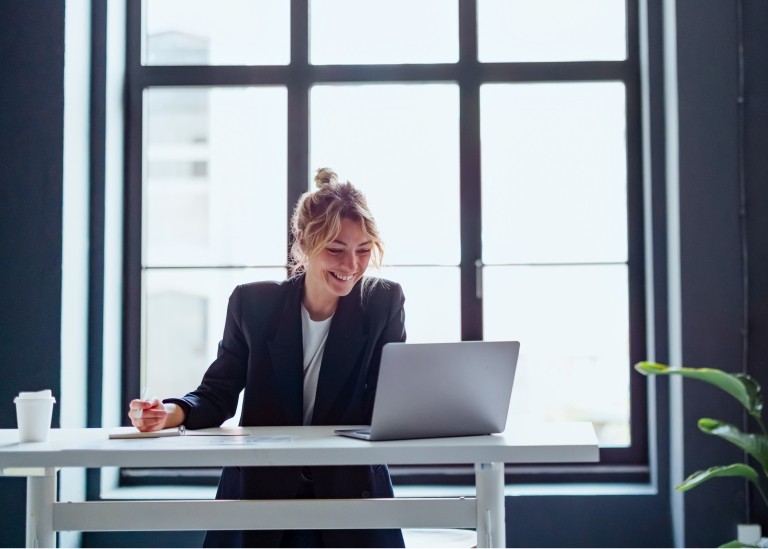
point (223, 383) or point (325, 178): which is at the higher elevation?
point (325, 178)

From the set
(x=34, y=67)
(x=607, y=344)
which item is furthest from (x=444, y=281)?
(x=34, y=67)

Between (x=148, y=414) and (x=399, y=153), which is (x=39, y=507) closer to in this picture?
(x=148, y=414)

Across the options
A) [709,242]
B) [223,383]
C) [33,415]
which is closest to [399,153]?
[709,242]

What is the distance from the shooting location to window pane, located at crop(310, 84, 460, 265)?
3434mm

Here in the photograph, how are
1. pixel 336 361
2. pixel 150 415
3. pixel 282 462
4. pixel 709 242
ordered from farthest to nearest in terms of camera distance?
pixel 709 242, pixel 336 361, pixel 150 415, pixel 282 462

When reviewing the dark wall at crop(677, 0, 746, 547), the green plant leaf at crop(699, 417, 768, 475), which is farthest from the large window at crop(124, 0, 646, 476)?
the green plant leaf at crop(699, 417, 768, 475)

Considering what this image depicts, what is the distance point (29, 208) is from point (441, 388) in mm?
1927

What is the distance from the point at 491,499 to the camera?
1793 millimetres

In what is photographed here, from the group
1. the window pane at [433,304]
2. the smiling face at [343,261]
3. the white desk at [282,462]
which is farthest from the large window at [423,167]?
the white desk at [282,462]

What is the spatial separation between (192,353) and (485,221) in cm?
120

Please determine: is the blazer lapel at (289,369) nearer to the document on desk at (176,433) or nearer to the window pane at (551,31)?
the document on desk at (176,433)

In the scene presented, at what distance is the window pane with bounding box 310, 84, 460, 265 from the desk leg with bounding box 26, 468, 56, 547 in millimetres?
1767

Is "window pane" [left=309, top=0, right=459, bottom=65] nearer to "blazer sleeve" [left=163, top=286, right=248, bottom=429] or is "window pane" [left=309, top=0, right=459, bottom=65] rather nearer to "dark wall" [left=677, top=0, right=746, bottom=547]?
"dark wall" [left=677, top=0, right=746, bottom=547]

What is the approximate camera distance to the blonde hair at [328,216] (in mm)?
2139
